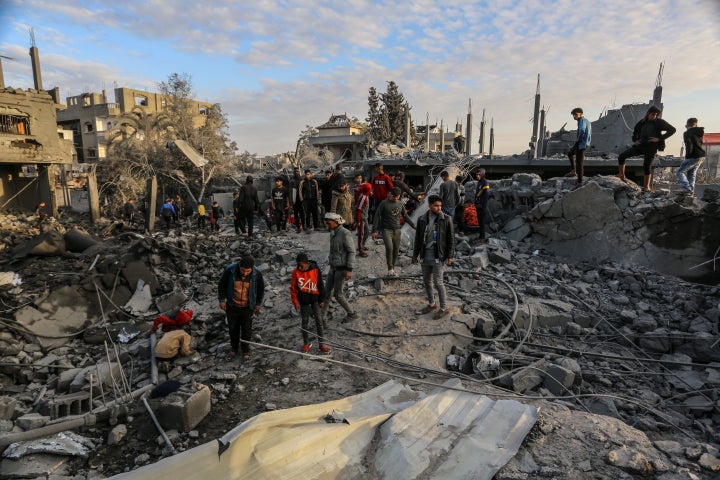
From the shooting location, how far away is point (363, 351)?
569cm

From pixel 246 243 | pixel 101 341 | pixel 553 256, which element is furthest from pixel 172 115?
pixel 553 256

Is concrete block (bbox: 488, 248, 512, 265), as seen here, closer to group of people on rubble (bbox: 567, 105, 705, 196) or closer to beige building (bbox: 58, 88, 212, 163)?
group of people on rubble (bbox: 567, 105, 705, 196)

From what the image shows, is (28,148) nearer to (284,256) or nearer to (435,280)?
(284,256)

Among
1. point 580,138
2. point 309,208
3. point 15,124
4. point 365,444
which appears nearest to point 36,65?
point 15,124

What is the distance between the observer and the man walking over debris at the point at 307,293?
5654 millimetres

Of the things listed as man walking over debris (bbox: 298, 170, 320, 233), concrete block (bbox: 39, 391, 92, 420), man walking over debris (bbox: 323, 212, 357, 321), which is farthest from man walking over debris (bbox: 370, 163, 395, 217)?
concrete block (bbox: 39, 391, 92, 420)

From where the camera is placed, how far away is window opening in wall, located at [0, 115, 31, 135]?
66.9 ft

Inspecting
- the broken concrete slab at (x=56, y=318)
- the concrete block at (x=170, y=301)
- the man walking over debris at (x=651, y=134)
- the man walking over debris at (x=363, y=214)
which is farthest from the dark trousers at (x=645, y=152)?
the broken concrete slab at (x=56, y=318)

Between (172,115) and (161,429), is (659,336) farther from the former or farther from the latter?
(172,115)

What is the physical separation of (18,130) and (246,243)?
18380mm

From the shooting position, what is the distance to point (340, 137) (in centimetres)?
4066

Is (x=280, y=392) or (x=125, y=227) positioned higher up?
(x=125, y=227)

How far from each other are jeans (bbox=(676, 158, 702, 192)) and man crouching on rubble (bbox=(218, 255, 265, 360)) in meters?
8.99

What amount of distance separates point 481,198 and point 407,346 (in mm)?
5322
